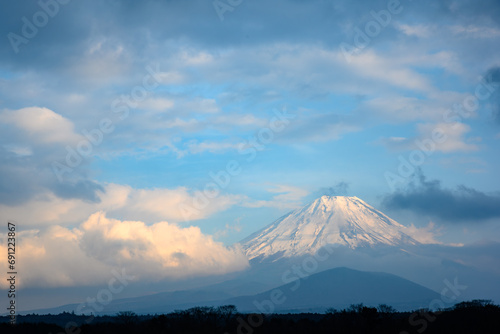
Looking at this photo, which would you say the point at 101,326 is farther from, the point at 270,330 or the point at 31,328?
the point at 270,330

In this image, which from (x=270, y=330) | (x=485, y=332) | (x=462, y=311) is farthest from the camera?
(x=462, y=311)

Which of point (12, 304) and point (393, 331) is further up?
point (12, 304)

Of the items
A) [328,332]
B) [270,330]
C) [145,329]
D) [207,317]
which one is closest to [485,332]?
[328,332]

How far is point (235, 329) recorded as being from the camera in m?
107

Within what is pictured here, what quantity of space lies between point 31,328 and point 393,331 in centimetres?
7156

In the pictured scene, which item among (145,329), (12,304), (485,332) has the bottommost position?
(485,332)

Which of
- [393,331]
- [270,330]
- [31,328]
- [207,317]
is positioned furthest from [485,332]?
[31,328]

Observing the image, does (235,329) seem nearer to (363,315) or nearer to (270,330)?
(270,330)

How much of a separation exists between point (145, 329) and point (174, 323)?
15726 mm

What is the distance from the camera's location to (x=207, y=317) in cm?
13725

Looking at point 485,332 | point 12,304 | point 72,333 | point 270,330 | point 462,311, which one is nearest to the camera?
point 12,304

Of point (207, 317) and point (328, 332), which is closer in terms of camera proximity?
point (328, 332)

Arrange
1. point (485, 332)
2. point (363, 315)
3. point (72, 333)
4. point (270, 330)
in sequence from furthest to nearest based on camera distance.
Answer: point (363, 315) → point (270, 330) → point (72, 333) → point (485, 332)

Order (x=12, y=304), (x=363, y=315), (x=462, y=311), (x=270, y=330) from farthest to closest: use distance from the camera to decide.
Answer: (x=462, y=311) < (x=363, y=315) < (x=270, y=330) < (x=12, y=304)
